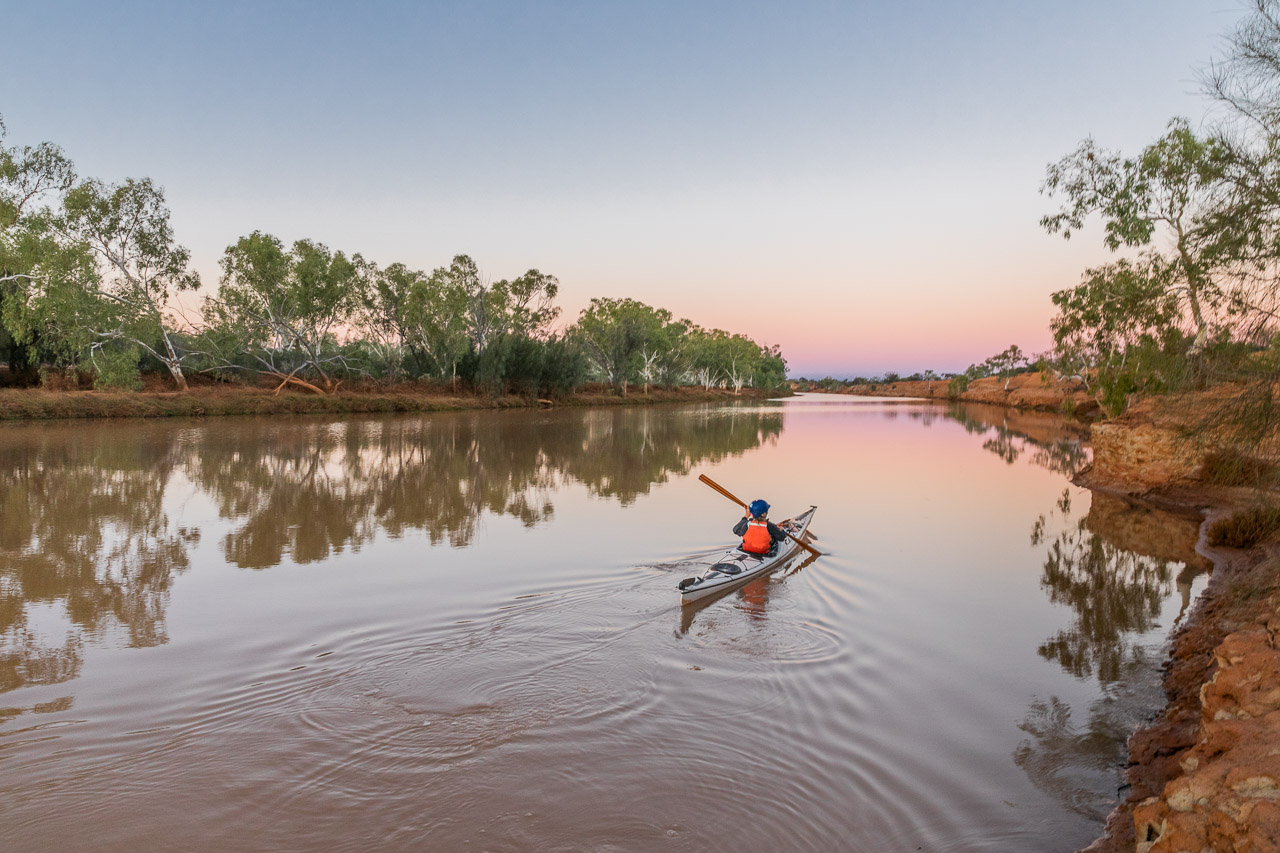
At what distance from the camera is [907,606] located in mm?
8859

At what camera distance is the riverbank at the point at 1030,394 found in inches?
1991

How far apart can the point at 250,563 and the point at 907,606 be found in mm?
8772

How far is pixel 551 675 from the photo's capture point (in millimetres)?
6297

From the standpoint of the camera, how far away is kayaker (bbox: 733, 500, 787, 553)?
10.2 m

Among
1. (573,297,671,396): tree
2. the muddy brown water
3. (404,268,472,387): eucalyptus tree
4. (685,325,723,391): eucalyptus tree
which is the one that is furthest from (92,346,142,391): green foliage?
(685,325,723,391): eucalyptus tree

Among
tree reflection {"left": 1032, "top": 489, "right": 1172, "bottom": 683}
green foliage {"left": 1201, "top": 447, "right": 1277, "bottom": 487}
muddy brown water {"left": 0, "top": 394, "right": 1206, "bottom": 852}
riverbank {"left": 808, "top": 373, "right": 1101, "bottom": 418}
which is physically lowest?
tree reflection {"left": 1032, "top": 489, "right": 1172, "bottom": 683}

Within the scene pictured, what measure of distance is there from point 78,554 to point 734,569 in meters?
9.13

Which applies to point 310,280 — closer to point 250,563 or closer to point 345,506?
point 345,506

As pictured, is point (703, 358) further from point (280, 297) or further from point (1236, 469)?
point (1236, 469)

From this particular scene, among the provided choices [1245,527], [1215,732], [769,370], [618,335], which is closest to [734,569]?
[1215,732]

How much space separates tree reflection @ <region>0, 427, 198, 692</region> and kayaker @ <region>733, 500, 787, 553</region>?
6.94m

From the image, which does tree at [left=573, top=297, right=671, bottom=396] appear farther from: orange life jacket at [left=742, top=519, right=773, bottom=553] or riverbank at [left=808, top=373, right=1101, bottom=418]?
orange life jacket at [left=742, top=519, right=773, bottom=553]

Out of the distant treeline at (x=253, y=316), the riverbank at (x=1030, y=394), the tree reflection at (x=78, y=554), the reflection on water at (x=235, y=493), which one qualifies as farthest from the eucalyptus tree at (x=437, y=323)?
the riverbank at (x=1030, y=394)

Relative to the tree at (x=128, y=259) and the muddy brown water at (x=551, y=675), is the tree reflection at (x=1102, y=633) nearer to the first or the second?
the muddy brown water at (x=551, y=675)
